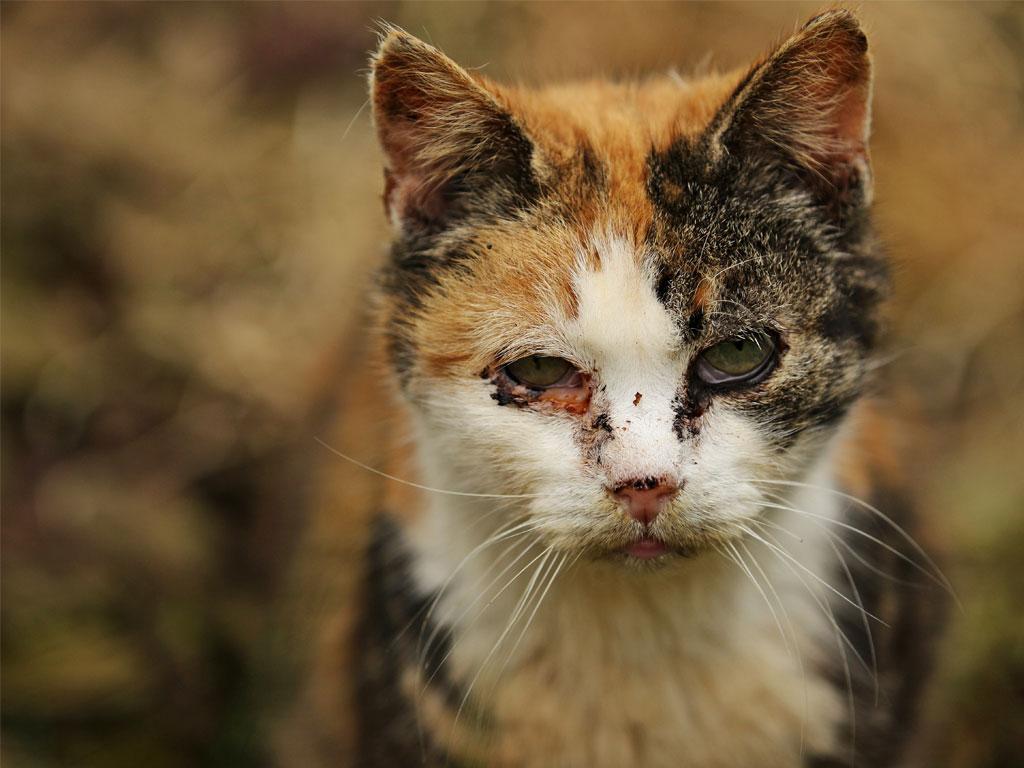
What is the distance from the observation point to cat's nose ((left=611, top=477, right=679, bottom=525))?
1.60 metres

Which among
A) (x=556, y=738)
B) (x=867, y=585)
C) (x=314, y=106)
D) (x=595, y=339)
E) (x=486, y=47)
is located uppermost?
(x=486, y=47)

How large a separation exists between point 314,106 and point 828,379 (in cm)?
282

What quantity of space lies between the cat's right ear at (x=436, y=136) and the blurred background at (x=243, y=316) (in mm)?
760

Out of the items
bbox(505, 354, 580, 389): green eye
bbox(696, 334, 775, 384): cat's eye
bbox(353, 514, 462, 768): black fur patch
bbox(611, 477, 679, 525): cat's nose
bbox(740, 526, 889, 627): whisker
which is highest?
bbox(696, 334, 775, 384): cat's eye

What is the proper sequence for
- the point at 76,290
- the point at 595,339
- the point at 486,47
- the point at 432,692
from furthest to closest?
the point at 486,47 → the point at 76,290 → the point at 432,692 → the point at 595,339

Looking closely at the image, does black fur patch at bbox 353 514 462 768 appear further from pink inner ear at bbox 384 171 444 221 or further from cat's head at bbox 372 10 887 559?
pink inner ear at bbox 384 171 444 221

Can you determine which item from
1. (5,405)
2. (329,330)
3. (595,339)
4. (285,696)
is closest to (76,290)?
(5,405)

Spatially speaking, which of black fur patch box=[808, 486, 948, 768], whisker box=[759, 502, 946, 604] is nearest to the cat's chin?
whisker box=[759, 502, 946, 604]

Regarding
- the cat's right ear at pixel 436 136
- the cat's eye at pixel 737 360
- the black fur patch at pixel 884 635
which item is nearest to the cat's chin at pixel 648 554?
the cat's eye at pixel 737 360

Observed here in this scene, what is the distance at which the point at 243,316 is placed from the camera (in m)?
3.59

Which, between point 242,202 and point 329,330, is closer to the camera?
point 329,330

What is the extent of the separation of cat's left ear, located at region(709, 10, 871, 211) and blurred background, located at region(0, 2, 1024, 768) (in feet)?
1.21

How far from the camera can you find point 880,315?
195cm

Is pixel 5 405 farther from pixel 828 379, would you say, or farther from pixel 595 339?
pixel 828 379
